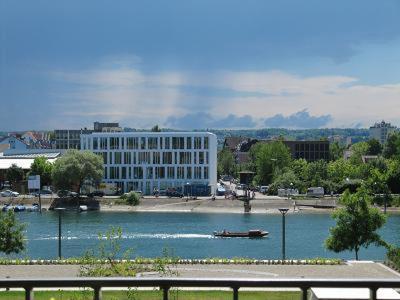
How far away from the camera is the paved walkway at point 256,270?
31.7 meters

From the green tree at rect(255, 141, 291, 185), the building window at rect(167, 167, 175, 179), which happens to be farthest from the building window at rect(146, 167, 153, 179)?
the green tree at rect(255, 141, 291, 185)

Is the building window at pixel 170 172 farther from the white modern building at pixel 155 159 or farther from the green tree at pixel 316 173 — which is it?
the green tree at pixel 316 173

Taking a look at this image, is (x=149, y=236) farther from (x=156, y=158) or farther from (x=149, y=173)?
(x=156, y=158)

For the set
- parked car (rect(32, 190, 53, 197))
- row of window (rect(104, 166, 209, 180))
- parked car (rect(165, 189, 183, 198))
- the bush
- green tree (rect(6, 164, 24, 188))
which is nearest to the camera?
the bush

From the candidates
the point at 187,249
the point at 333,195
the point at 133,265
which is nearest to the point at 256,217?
the point at 333,195

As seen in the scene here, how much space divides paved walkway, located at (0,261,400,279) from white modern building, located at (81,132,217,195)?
91626 millimetres

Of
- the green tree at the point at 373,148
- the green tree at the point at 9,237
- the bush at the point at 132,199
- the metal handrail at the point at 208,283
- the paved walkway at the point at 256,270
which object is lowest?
the bush at the point at 132,199

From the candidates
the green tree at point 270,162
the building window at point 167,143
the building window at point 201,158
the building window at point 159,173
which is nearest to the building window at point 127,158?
the building window at point 159,173

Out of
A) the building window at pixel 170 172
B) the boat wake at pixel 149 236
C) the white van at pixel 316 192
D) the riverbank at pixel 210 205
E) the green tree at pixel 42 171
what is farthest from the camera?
the building window at pixel 170 172

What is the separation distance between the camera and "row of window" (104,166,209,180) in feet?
419

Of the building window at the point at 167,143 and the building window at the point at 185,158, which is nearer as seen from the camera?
the building window at the point at 185,158

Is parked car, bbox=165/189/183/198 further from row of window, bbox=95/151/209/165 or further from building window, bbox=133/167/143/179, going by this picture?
building window, bbox=133/167/143/179

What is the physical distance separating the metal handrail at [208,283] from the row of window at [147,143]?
400 ft

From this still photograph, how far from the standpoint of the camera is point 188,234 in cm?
7131
